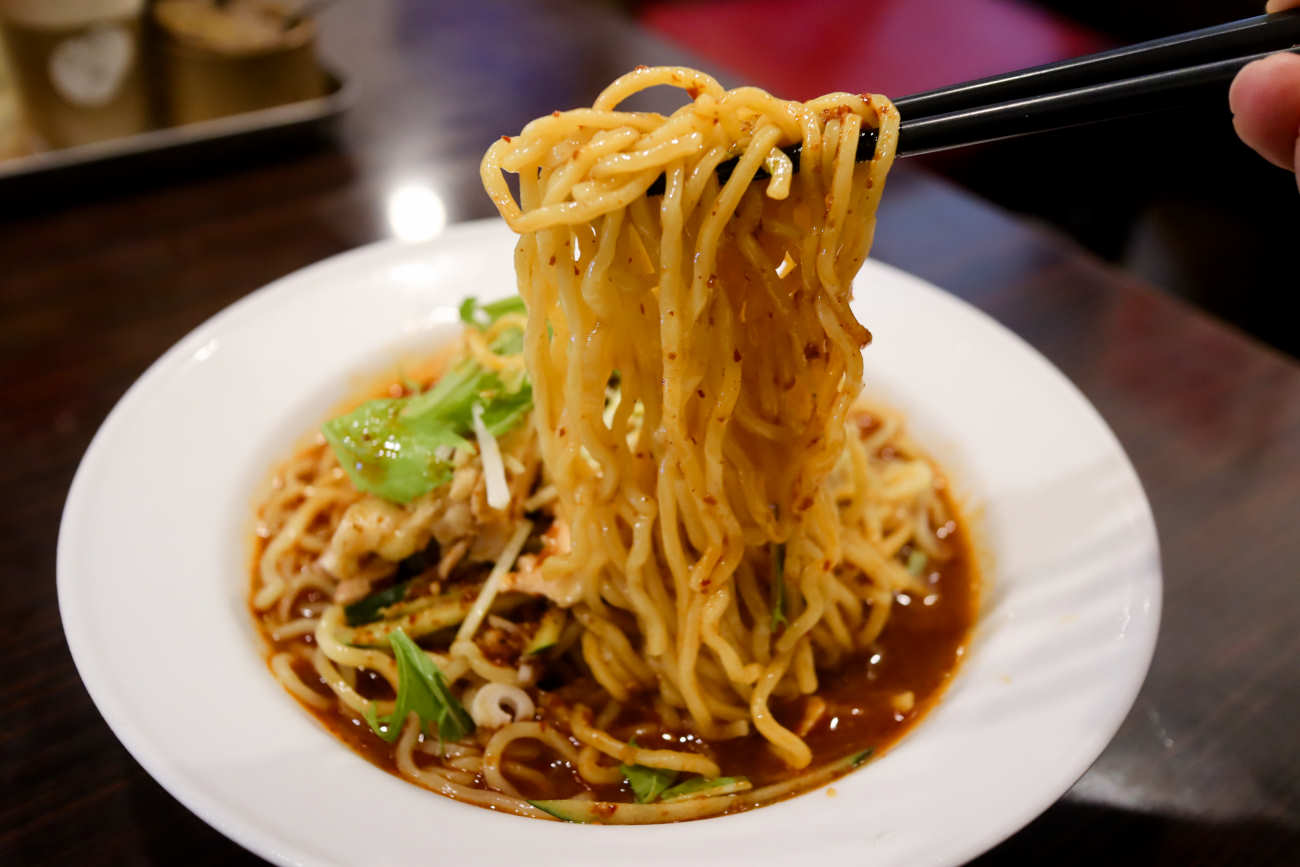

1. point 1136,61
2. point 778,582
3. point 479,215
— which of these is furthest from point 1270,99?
point 479,215

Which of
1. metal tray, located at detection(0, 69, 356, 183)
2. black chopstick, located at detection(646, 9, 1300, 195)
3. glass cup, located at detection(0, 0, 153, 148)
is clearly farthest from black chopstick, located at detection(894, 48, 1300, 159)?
glass cup, located at detection(0, 0, 153, 148)

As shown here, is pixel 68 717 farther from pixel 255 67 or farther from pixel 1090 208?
pixel 1090 208

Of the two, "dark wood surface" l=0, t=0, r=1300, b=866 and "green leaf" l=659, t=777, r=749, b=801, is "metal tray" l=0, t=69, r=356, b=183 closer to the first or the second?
"dark wood surface" l=0, t=0, r=1300, b=866

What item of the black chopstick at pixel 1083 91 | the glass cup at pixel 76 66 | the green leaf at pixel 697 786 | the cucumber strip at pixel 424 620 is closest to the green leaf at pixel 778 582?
the green leaf at pixel 697 786

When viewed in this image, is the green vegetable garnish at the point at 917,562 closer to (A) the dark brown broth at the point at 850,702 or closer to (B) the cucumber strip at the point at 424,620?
(A) the dark brown broth at the point at 850,702

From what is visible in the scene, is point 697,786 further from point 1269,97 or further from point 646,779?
point 1269,97
